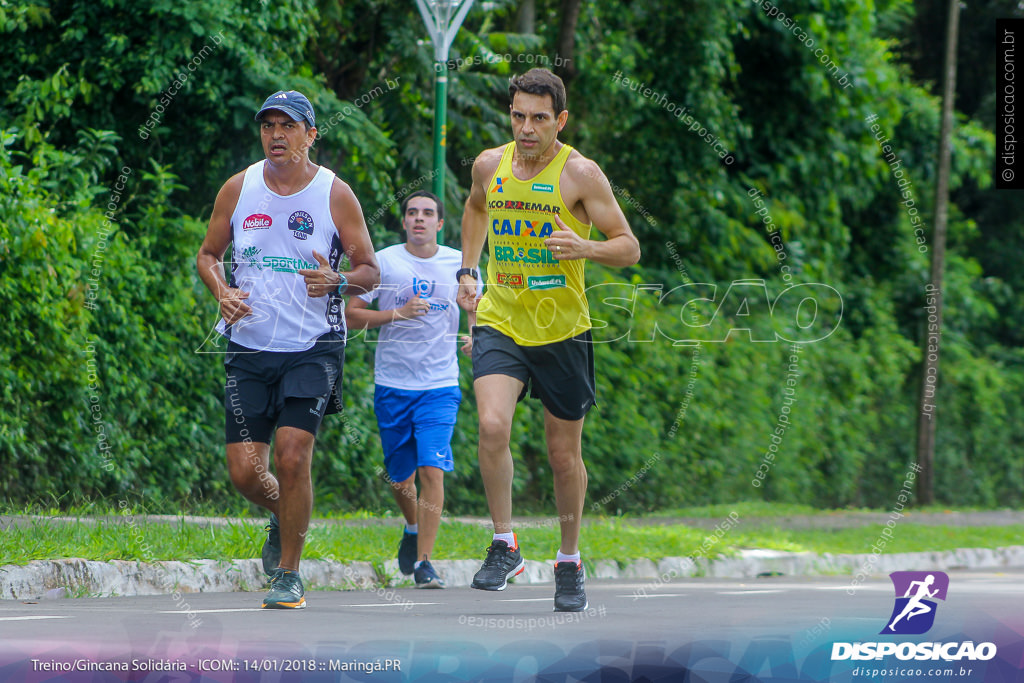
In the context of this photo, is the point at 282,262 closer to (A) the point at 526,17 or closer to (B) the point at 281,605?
(B) the point at 281,605

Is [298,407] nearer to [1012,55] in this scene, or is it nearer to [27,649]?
[27,649]

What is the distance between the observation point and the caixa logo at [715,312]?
54.7 feet

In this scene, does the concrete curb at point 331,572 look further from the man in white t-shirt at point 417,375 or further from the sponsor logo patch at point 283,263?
the sponsor logo patch at point 283,263

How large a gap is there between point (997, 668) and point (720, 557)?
6.50 metres

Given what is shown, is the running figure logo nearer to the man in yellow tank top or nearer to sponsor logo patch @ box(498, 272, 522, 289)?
the man in yellow tank top

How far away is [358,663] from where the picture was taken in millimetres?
4730

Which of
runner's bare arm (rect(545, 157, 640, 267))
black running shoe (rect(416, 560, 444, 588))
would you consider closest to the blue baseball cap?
runner's bare arm (rect(545, 157, 640, 267))

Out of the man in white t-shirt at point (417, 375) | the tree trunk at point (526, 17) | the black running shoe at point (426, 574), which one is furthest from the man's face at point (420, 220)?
the tree trunk at point (526, 17)

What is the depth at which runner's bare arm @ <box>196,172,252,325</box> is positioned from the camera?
6.38 metres

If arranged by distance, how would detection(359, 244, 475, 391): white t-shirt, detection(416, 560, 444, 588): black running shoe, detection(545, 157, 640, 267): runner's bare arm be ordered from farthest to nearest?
1. detection(359, 244, 475, 391): white t-shirt
2. detection(416, 560, 444, 588): black running shoe
3. detection(545, 157, 640, 267): runner's bare arm

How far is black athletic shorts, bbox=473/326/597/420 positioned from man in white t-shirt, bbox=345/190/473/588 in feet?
6.28

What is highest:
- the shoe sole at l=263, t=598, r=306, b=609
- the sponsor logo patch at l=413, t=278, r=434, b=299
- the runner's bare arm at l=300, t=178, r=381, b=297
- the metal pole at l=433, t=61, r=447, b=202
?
the metal pole at l=433, t=61, r=447, b=202

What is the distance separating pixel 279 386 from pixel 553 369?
1238 mm

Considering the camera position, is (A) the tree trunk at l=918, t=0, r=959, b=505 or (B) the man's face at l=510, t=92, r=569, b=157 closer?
(B) the man's face at l=510, t=92, r=569, b=157
